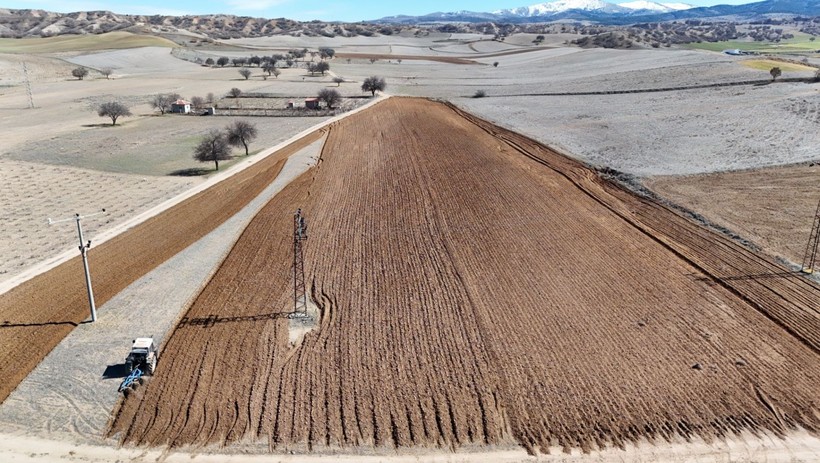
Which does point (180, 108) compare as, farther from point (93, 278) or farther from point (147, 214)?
point (93, 278)

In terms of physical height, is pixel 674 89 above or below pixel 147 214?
above

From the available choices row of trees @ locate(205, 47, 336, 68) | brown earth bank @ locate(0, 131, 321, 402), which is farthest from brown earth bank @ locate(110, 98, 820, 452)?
row of trees @ locate(205, 47, 336, 68)

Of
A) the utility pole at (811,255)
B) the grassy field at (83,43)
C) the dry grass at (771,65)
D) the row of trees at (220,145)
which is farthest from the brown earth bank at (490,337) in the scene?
the grassy field at (83,43)

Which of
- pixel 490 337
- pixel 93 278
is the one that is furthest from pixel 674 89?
pixel 93 278

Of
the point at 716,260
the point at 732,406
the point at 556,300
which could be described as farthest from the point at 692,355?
the point at 716,260

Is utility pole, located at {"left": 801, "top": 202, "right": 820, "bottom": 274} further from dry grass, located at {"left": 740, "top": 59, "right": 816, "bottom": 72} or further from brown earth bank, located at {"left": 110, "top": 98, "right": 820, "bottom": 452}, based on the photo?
dry grass, located at {"left": 740, "top": 59, "right": 816, "bottom": 72}

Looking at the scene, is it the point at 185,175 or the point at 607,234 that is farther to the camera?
the point at 185,175

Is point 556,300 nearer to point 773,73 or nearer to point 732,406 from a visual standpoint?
point 732,406
